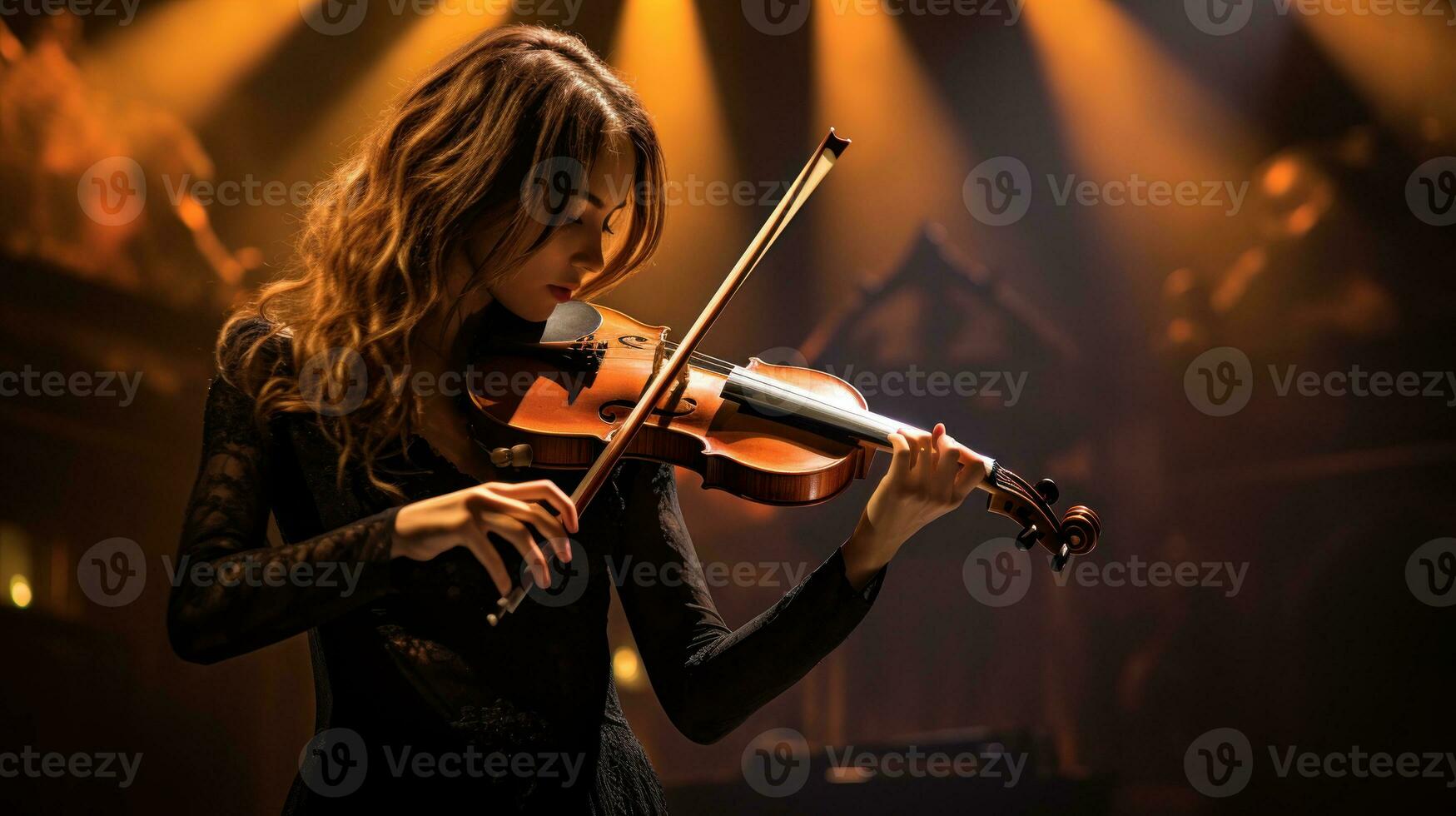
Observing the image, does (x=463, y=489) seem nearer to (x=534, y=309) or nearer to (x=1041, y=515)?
(x=534, y=309)

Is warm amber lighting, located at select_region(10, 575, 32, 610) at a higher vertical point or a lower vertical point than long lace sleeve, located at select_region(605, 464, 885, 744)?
lower

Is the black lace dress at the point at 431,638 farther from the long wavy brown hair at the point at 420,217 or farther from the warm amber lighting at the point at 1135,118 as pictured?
the warm amber lighting at the point at 1135,118

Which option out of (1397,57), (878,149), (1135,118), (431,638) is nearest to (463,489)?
(431,638)

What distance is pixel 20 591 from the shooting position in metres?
2.55

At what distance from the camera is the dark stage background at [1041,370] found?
2.61 meters

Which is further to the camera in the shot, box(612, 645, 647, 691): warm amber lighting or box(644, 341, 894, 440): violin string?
box(612, 645, 647, 691): warm amber lighting

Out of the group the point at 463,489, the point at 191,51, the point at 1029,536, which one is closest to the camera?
the point at 463,489

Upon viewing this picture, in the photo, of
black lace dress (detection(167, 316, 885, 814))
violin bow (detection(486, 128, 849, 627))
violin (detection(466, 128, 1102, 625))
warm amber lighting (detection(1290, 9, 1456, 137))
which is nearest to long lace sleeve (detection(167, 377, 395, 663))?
black lace dress (detection(167, 316, 885, 814))

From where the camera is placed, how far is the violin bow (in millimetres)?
980

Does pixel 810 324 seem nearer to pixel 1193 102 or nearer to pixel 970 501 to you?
pixel 970 501

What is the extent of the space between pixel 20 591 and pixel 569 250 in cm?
219

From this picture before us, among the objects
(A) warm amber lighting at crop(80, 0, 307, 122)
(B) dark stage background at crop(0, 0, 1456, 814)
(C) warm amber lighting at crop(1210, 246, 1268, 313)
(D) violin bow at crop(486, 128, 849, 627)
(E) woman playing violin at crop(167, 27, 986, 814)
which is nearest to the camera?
(D) violin bow at crop(486, 128, 849, 627)

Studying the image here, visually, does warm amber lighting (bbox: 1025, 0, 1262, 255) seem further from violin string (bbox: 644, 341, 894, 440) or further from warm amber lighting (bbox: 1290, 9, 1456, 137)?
violin string (bbox: 644, 341, 894, 440)

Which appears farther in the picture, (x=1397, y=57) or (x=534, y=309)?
(x=1397, y=57)
